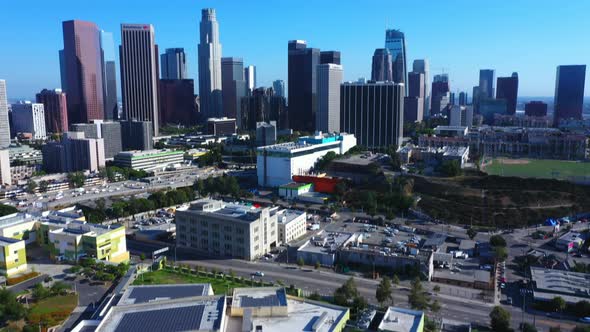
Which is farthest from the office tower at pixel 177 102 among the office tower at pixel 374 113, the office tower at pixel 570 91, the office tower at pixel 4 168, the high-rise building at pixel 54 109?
the office tower at pixel 570 91

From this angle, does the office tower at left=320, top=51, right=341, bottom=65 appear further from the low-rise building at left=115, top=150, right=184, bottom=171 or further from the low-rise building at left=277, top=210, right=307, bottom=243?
the low-rise building at left=277, top=210, right=307, bottom=243

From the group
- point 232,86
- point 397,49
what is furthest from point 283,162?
point 397,49

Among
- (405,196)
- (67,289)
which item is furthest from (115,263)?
(405,196)

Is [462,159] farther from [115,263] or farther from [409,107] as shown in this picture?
[409,107]

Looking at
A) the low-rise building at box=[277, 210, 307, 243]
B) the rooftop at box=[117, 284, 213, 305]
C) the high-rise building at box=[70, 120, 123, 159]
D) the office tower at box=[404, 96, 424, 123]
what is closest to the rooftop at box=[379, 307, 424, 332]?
the rooftop at box=[117, 284, 213, 305]

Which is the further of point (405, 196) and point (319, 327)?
point (405, 196)

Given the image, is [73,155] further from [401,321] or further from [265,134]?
[401,321]

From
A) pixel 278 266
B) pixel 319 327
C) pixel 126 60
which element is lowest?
pixel 278 266
